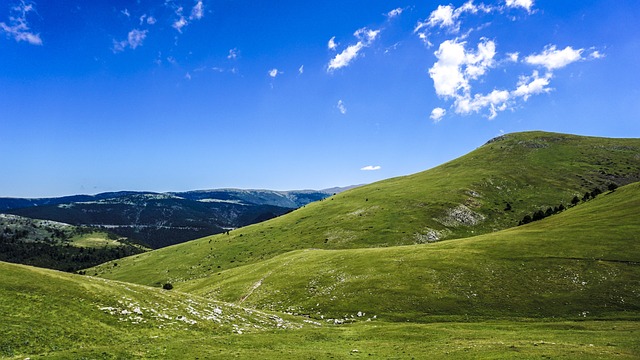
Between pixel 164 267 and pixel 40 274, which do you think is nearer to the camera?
pixel 40 274

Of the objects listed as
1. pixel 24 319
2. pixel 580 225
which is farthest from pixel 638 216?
pixel 24 319

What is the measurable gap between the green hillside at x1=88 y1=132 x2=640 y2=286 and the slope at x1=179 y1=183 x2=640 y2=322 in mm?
44135

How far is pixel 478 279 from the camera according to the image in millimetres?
61281

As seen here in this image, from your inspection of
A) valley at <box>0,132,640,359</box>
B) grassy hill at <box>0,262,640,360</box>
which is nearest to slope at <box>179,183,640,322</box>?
valley at <box>0,132,640,359</box>

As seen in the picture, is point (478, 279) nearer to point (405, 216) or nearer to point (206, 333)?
point (206, 333)

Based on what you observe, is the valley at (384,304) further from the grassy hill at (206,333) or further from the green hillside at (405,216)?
the green hillside at (405,216)

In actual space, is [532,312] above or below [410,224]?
below

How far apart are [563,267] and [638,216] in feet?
107

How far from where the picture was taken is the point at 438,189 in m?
170

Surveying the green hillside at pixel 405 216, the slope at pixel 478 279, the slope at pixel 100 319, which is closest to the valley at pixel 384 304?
the slope at pixel 100 319

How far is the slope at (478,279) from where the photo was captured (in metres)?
53.0

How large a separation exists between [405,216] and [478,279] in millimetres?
79916

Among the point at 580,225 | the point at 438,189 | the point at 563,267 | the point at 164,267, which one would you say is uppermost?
the point at 438,189

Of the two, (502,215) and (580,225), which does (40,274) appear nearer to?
(580,225)
